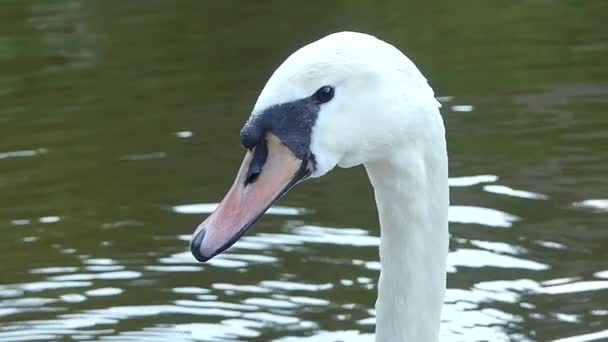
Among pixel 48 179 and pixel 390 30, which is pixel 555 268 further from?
pixel 390 30

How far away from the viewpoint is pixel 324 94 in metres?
4.41

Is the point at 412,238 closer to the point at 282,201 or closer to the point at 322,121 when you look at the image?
the point at 322,121

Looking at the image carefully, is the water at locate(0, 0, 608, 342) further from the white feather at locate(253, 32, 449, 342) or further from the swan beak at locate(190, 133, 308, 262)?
the swan beak at locate(190, 133, 308, 262)

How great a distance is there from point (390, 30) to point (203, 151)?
12.6ft

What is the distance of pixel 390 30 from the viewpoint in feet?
44.2

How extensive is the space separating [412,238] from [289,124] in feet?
1.86

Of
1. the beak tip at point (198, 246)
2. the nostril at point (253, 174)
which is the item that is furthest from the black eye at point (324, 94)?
the beak tip at point (198, 246)

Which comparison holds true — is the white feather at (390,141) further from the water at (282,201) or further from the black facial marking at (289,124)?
the water at (282,201)

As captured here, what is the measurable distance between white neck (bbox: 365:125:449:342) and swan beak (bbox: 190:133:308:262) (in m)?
0.27

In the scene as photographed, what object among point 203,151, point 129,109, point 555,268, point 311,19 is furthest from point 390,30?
point 555,268

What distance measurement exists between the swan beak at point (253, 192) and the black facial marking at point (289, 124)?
2 cm

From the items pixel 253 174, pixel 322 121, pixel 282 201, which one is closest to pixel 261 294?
pixel 282 201

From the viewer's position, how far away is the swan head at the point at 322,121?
438cm

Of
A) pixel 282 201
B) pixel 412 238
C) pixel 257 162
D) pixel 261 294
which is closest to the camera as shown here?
pixel 257 162
